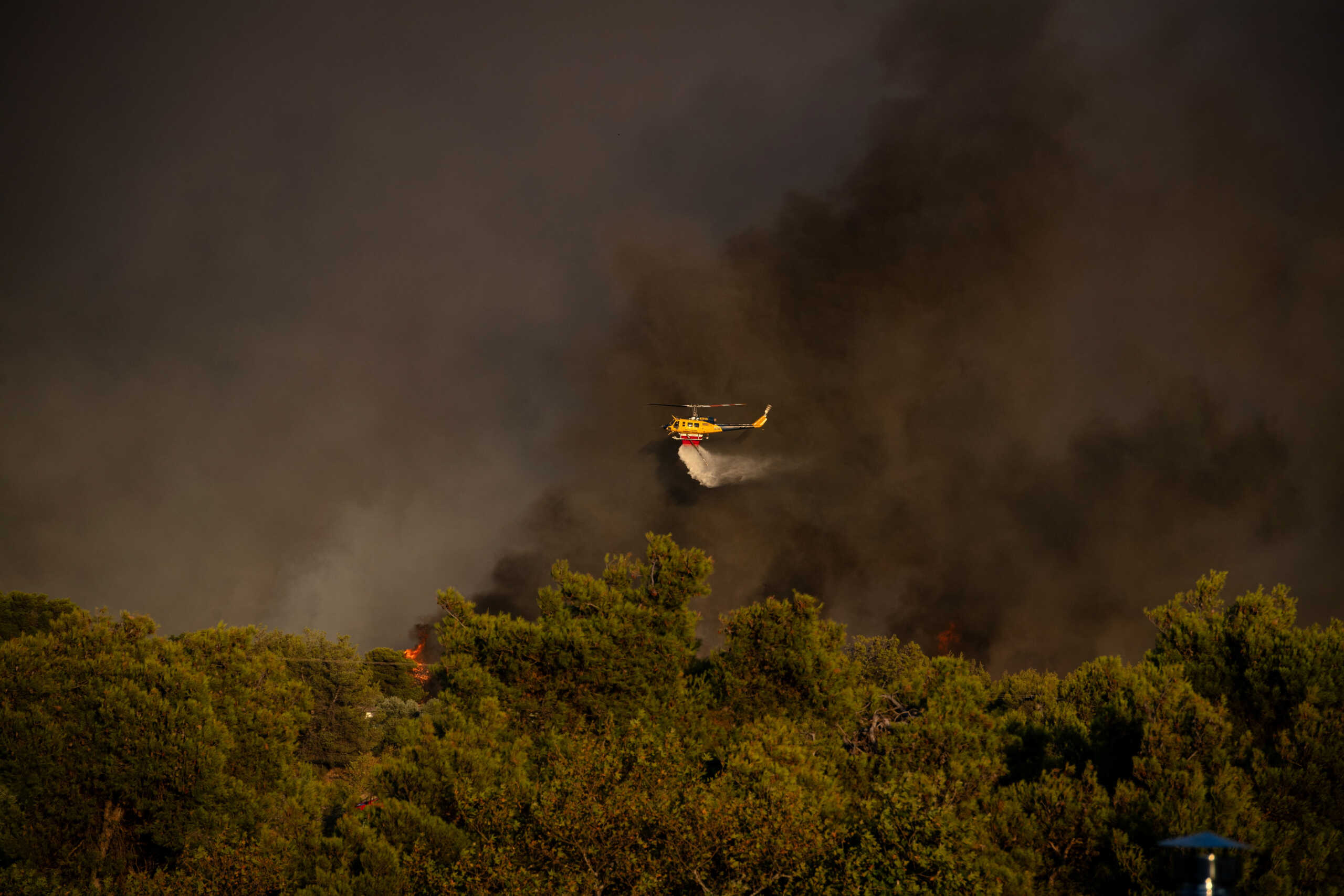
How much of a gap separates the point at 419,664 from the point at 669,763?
128 meters

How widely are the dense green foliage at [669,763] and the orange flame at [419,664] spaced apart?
262ft

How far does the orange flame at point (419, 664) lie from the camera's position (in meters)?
131

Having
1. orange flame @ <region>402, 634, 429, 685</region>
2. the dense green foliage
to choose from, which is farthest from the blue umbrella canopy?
orange flame @ <region>402, 634, 429, 685</region>

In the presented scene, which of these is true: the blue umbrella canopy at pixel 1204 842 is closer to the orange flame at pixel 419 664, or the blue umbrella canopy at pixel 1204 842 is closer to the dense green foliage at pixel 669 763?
the dense green foliage at pixel 669 763

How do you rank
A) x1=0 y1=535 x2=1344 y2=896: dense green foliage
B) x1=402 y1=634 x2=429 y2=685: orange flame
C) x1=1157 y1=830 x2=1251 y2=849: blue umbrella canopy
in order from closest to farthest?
x1=1157 y1=830 x2=1251 y2=849: blue umbrella canopy → x1=0 y1=535 x2=1344 y2=896: dense green foliage → x1=402 y1=634 x2=429 y2=685: orange flame

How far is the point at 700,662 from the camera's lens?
44094mm

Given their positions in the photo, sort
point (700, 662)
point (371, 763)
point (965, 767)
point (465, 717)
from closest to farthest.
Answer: point (965, 767) < point (465, 717) < point (700, 662) < point (371, 763)

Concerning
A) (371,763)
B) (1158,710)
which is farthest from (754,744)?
(371,763)

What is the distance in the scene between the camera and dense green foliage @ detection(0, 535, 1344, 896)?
20.1m

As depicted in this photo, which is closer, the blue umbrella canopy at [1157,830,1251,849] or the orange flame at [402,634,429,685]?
the blue umbrella canopy at [1157,830,1251,849]

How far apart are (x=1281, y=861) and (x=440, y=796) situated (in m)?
26.0

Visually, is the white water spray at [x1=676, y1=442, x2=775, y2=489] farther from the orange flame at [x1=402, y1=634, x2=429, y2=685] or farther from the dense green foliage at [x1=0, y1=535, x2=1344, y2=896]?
the dense green foliage at [x1=0, y1=535, x2=1344, y2=896]

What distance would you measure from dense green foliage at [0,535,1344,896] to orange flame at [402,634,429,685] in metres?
79.9

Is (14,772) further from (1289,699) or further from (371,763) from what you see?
(1289,699)
